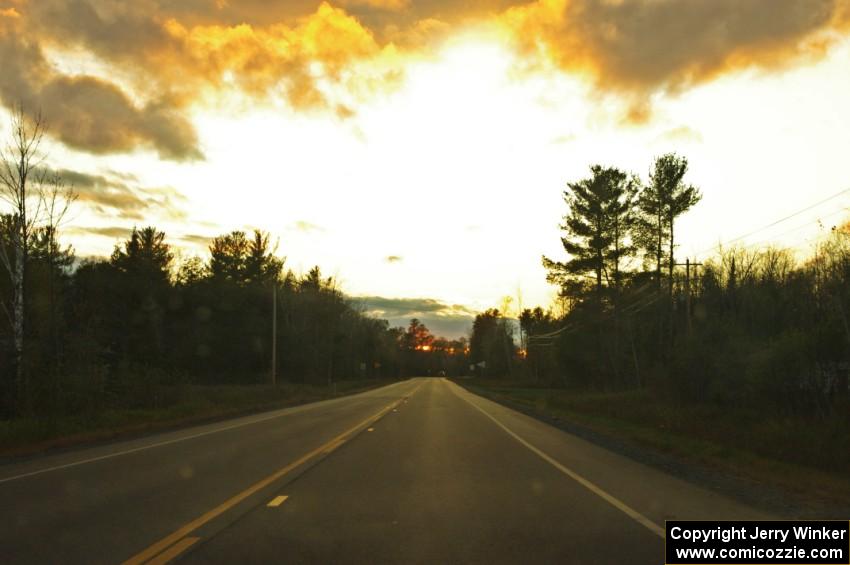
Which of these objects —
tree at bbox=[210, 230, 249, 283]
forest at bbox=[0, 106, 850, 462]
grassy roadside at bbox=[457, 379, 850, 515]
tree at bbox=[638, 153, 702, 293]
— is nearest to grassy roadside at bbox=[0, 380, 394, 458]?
forest at bbox=[0, 106, 850, 462]

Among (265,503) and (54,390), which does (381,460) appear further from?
(54,390)

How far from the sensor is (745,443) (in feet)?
65.8

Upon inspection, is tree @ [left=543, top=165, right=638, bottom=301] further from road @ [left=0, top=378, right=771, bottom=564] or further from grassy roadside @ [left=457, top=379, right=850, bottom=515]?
road @ [left=0, top=378, right=771, bottom=564]

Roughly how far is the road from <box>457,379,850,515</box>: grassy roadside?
4.98 ft

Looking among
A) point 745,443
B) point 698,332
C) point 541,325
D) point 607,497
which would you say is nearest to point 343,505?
point 607,497

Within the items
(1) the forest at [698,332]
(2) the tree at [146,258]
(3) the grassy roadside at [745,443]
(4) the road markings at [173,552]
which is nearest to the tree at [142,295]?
(2) the tree at [146,258]

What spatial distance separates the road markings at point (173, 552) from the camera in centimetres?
636

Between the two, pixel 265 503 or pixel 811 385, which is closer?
pixel 265 503

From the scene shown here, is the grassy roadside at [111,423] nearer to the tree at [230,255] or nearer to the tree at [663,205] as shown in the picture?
the tree at [663,205]

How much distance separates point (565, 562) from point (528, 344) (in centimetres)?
11501

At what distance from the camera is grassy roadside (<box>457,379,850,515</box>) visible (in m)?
11.5

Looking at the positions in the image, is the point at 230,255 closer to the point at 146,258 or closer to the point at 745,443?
the point at 146,258

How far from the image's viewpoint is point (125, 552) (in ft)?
22.1

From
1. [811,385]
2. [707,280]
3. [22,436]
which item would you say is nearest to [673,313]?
[707,280]
